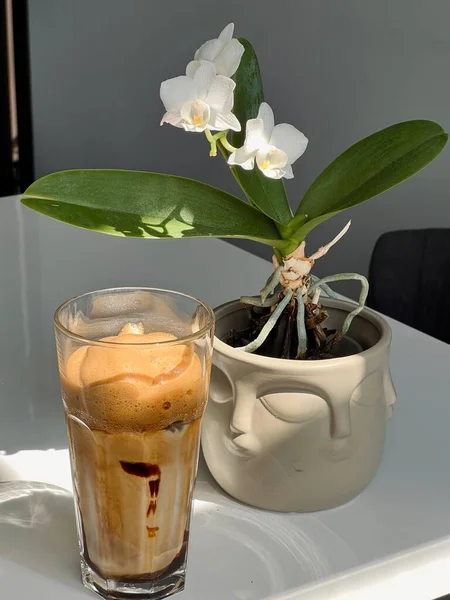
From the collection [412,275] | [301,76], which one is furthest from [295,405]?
[301,76]

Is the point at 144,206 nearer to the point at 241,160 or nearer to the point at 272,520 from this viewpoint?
the point at 241,160

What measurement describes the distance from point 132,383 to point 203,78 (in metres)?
0.18

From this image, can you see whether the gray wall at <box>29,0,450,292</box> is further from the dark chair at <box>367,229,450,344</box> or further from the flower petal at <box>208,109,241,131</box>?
the flower petal at <box>208,109,241,131</box>

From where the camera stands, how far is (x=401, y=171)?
51 centimetres

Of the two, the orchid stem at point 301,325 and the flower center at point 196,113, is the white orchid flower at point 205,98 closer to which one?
the flower center at point 196,113

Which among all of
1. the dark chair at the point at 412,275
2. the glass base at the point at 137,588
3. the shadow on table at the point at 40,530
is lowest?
the dark chair at the point at 412,275

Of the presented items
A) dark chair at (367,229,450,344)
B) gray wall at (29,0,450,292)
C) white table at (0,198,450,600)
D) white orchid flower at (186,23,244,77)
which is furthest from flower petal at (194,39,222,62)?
gray wall at (29,0,450,292)


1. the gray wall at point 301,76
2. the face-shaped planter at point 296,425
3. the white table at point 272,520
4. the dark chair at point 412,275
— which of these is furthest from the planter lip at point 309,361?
the gray wall at point 301,76

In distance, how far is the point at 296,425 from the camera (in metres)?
0.51

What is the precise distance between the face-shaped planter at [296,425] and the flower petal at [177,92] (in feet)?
0.51

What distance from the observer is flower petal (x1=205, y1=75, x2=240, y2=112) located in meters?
0.46

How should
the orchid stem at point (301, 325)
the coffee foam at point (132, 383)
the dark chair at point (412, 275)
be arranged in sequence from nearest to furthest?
the coffee foam at point (132, 383) < the orchid stem at point (301, 325) < the dark chair at point (412, 275)

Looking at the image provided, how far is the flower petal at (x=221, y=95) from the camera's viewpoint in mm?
458

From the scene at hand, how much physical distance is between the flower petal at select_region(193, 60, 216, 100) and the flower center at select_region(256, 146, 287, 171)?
0.05 meters
